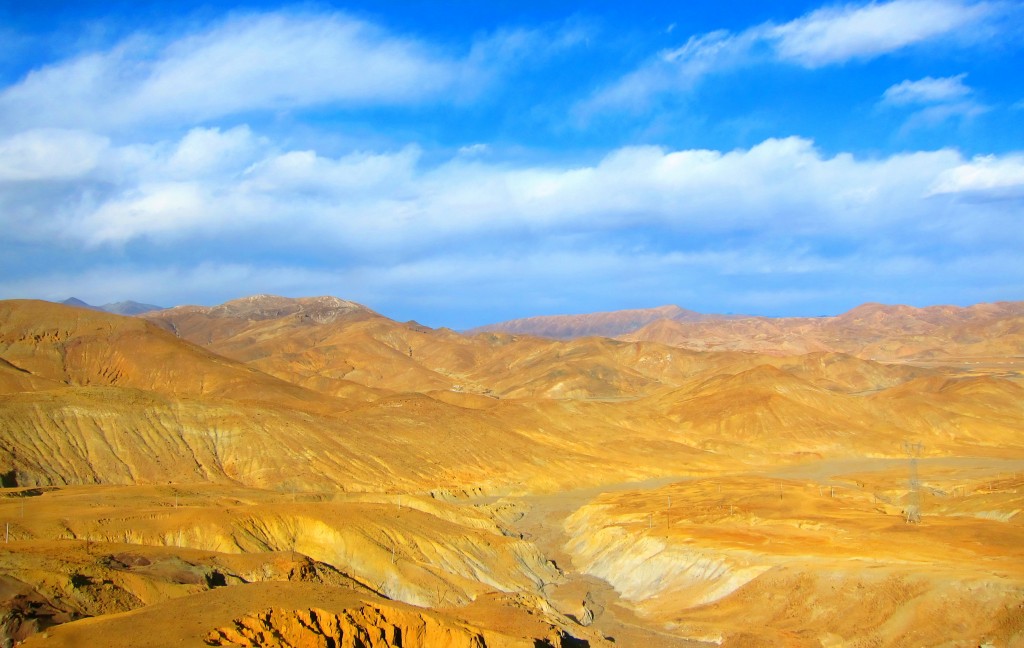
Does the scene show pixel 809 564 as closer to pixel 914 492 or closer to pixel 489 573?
pixel 489 573

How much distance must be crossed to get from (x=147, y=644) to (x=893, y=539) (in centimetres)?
4439

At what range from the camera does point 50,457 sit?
71188 millimetres

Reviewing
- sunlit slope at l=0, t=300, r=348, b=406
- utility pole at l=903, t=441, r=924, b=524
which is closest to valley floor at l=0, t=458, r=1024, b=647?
utility pole at l=903, t=441, r=924, b=524

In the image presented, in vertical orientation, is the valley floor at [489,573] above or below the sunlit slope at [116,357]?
below

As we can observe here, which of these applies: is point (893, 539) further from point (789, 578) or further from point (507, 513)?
point (507, 513)

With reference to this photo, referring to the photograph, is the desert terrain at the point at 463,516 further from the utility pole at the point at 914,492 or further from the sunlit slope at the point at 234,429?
the utility pole at the point at 914,492

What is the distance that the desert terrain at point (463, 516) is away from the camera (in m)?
32.2

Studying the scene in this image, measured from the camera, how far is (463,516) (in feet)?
217

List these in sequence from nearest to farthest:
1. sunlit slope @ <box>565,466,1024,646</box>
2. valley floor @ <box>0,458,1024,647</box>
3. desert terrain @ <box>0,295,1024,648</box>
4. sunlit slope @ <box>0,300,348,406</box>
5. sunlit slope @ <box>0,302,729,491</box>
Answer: valley floor @ <box>0,458,1024,647</box>
desert terrain @ <box>0,295,1024,648</box>
sunlit slope @ <box>565,466,1024,646</box>
sunlit slope @ <box>0,302,729,491</box>
sunlit slope @ <box>0,300,348,406</box>

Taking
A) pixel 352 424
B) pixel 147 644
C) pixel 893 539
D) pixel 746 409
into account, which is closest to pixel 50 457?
pixel 352 424

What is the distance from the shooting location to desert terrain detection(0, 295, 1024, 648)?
106 ft

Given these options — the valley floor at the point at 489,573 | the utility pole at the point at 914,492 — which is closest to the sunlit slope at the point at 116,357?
the valley floor at the point at 489,573

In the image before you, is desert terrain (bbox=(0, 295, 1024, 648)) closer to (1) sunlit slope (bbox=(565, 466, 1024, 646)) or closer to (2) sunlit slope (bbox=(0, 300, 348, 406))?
(1) sunlit slope (bbox=(565, 466, 1024, 646))

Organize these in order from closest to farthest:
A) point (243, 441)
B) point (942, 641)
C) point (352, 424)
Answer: point (942, 641) → point (243, 441) → point (352, 424)
